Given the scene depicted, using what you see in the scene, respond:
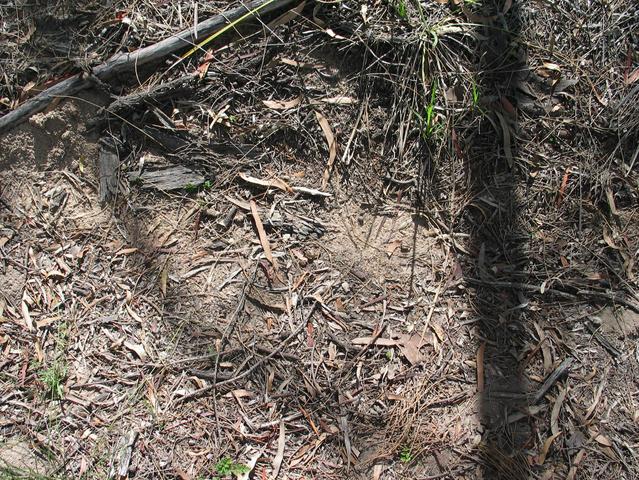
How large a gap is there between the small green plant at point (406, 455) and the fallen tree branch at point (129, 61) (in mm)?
2148

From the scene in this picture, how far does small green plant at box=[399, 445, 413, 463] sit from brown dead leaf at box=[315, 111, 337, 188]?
1276 millimetres

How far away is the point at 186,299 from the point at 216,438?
650 millimetres

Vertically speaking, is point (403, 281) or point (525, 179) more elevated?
point (525, 179)

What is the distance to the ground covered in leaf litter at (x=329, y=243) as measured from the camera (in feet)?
8.34

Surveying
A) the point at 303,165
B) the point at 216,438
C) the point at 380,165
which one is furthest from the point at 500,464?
the point at 303,165

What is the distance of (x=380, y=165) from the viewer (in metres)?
2.72

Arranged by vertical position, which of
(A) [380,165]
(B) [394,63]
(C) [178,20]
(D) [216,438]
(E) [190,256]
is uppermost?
(C) [178,20]

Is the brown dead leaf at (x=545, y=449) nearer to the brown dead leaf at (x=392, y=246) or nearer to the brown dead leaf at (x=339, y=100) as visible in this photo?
the brown dead leaf at (x=392, y=246)

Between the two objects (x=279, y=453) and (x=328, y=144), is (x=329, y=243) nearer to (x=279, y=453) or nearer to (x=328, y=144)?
(x=328, y=144)

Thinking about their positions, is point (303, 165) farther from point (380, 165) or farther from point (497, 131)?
point (497, 131)

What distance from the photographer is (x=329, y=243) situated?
2.69m

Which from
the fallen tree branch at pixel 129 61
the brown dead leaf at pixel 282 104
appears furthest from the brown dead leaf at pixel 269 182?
the fallen tree branch at pixel 129 61

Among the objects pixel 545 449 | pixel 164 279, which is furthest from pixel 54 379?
pixel 545 449

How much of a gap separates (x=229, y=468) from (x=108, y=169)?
1517mm
